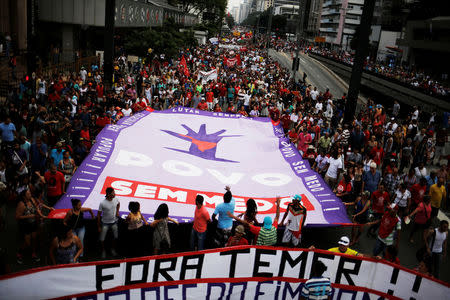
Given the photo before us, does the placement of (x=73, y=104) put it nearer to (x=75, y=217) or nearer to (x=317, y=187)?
(x=75, y=217)

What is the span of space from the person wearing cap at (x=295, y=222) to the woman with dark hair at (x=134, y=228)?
2.88m

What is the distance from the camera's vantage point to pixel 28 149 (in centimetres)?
1009

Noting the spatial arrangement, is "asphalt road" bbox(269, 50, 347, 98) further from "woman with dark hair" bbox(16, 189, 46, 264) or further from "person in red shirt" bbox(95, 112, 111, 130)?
"woman with dark hair" bbox(16, 189, 46, 264)

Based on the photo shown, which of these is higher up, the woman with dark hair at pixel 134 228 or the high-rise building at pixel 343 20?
the high-rise building at pixel 343 20

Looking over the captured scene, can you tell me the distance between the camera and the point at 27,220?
23.5 feet

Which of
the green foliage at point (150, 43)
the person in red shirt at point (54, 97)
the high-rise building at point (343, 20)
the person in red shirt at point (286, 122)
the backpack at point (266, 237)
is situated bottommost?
the backpack at point (266, 237)

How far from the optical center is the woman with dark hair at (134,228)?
725cm

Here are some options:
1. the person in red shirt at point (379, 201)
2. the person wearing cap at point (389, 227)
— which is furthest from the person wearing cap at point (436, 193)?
the person wearing cap at point (389, 227)

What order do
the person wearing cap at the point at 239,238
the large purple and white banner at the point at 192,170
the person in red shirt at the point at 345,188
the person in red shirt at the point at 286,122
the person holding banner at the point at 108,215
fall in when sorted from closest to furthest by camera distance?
the person wearing cap at the point at 239,238
the person holding banner at the point at 108,215
the large purple and white banner at the point at 192,170
the person in red shirt at the point at 345,188
the person in red shirt at the point at 286,122

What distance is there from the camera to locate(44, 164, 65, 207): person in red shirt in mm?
8336

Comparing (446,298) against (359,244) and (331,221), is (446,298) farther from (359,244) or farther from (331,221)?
(359,244)

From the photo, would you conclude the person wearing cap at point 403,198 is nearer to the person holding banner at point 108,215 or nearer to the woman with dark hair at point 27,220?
the person holding banner at point 108,215

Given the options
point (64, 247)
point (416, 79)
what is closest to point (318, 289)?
point (64, 247)

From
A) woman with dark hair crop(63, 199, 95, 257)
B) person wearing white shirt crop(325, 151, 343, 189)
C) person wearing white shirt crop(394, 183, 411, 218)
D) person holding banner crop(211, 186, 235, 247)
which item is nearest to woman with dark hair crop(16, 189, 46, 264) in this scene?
woman with dark hair crop(63, 199, 95, 257)
